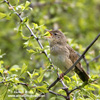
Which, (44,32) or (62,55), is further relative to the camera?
(44,32)

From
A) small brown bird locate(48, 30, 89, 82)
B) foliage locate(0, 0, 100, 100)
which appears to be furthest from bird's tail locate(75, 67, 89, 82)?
foliage locate(0, 0, 100, 100)

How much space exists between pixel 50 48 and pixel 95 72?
3.60ft

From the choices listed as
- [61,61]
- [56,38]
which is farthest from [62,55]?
[56,38]

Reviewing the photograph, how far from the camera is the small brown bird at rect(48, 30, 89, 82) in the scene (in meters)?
3.92

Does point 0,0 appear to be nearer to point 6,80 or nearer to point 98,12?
point 6,80

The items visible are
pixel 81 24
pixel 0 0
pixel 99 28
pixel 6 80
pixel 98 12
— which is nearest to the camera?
pixel 6 80

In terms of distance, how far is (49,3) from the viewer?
6.73m

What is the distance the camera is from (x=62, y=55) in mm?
4062

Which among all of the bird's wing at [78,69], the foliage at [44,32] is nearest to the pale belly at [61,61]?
the bird's wing at [78,69]

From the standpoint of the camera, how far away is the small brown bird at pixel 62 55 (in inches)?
154

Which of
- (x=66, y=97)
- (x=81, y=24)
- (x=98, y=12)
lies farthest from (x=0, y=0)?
(x=98, y=12)

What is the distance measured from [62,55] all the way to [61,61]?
0.14m

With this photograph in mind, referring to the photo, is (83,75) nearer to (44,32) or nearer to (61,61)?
(61,61)

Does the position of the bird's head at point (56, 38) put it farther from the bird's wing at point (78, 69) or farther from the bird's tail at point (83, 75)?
the bird's tail at point (83, 75)
